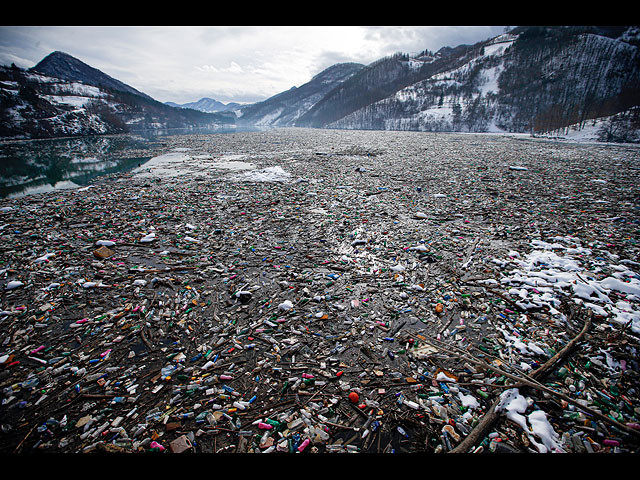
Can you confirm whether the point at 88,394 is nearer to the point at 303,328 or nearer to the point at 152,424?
the point at 152,424

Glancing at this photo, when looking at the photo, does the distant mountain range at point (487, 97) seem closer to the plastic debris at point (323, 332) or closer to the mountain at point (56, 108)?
the mountain at point (56, 108)

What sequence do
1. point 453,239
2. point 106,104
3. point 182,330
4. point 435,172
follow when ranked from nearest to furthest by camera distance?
1. point 182,330
2. point 453,239
3. point 435,172
4. point 106,104

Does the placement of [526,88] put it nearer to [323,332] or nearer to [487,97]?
[487,97]

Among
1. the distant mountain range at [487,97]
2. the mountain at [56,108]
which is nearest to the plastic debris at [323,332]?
the distant mountain range at [487,97]

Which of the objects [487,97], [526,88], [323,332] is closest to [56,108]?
[323,332]

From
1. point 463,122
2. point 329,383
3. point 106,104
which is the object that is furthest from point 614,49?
point 106,104

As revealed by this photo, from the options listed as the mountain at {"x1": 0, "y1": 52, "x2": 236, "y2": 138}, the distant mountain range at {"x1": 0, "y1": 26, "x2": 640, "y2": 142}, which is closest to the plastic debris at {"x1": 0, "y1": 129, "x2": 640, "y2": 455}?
the distant mountain range at {"x1": 0, "y1": 26, "x2": 640, "y2": 142}

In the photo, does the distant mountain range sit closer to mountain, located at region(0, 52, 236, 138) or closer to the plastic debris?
mountain, located at region(0, 52, 236, 138)
